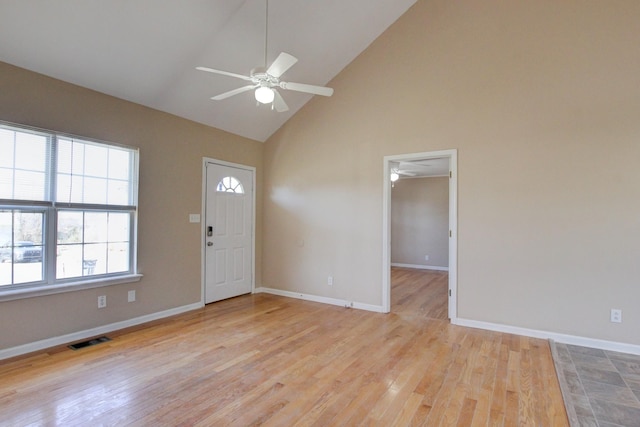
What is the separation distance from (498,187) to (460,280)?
1.19 meters

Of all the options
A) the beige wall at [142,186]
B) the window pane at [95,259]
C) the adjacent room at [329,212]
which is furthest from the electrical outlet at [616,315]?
the window pane at [95,259]

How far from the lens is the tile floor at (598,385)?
215 centimetres

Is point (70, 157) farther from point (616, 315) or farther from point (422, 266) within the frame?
point (422, 266)

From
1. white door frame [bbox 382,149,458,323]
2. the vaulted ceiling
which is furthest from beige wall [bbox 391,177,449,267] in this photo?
the vaulted ceiling

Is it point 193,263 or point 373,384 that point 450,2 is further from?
point 193,263

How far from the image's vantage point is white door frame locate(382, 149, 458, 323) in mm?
3988

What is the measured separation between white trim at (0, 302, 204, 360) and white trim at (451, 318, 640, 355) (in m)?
3.66

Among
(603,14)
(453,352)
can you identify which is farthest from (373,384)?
(603,14)

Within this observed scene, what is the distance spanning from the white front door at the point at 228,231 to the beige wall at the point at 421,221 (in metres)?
4.58

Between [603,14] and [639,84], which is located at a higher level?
[603,14]

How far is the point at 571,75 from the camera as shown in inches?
134

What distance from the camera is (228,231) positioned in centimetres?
514

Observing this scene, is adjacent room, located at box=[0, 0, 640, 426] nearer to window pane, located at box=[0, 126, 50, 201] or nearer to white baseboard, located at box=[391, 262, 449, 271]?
window pane, located at box=[0, 126, 50, 201]

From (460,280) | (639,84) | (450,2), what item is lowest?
(460,280)
